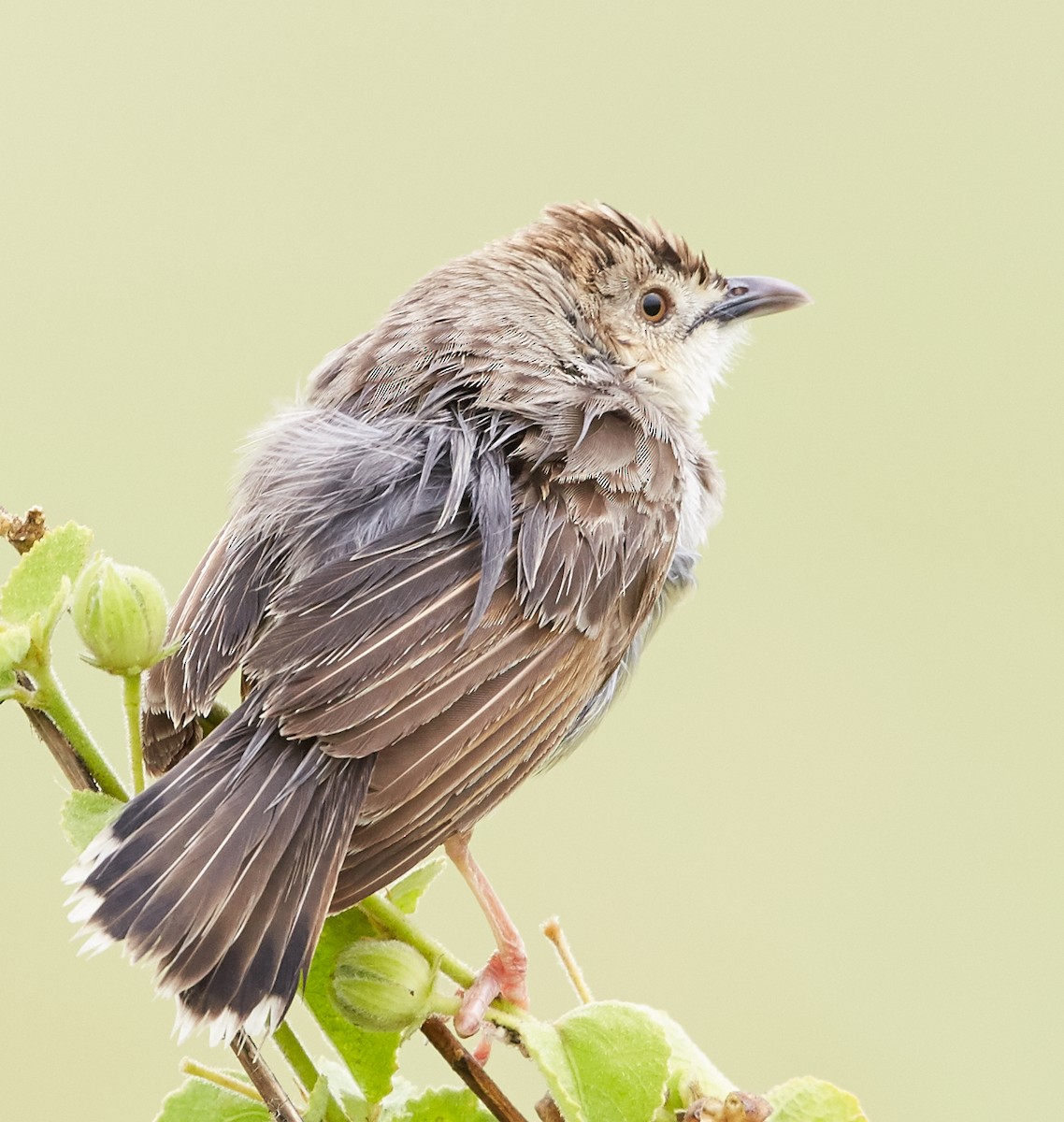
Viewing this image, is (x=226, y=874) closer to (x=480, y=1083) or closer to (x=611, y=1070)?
(x=480, y=1083)

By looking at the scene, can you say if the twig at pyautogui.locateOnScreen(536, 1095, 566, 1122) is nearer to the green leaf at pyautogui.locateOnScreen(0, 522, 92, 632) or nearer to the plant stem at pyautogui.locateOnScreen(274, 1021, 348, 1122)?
the plant stem at pyautogui.locateOnScreen(274, 1021, 348, 1122)

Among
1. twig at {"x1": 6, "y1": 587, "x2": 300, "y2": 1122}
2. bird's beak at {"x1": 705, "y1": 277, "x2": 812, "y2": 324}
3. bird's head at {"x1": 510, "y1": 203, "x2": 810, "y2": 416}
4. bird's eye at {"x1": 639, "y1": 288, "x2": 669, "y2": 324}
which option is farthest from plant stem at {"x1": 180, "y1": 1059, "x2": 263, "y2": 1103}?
bird's beak at {"x1": 705, "y1": 277, "x2": 812, "y2": 324}

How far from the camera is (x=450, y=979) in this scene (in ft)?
6.37

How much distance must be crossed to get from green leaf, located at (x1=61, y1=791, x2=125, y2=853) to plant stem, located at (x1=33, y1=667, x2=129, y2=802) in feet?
0.07

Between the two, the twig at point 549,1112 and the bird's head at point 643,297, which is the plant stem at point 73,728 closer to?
the twig at point 549,1112

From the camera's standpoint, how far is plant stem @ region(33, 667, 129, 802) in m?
1.71

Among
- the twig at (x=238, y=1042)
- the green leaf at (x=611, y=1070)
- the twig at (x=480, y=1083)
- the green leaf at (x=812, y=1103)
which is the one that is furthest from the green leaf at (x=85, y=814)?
the green leaf at (x=812, y=1103)

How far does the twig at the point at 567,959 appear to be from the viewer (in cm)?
212

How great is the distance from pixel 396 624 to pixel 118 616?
864 mm

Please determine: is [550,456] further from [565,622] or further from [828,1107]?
[828,1107]

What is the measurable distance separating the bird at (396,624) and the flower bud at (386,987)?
0.39 feet

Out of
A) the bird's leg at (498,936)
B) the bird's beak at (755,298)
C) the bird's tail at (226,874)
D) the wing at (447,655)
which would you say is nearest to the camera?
the bird's tail at (226,874)

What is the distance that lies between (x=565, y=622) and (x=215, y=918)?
3.41 feet

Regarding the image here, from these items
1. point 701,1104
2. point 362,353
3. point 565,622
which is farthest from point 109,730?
point 701,1104
